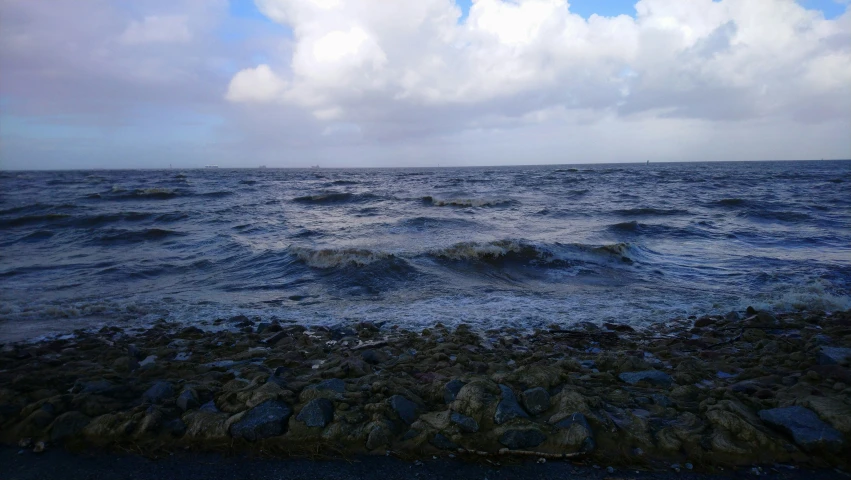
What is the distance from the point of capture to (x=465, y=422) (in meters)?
3.26

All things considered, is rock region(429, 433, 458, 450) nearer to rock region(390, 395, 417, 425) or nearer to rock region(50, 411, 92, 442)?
rock region(390, 395, 417, 425)

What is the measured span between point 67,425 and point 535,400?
354 cm

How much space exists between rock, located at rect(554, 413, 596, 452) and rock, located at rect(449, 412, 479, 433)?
0.58 metres

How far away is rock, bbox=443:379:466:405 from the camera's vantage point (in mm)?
3611

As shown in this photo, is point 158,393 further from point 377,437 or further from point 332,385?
point 377,437

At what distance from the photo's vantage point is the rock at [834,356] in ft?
14.6

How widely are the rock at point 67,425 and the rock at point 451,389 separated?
107 inches

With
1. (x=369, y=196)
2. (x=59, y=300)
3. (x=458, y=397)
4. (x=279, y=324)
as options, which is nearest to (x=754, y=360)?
(x=458, y=397)

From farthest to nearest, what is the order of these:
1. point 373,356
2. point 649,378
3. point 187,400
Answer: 1. point 373,356
2. point 649,378
3. point 187,400

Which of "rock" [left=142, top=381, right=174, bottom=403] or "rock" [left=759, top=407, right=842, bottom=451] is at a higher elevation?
"rock" [left=759, top=407, right=842, bottom=451]

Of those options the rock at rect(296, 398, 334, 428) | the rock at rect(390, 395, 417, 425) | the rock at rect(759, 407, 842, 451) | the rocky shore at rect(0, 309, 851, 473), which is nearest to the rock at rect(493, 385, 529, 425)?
the rocky shore at rect(0, 309, 851, 473)

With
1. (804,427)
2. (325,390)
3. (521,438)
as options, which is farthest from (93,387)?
(804,427)

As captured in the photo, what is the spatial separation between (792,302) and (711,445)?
6.10m

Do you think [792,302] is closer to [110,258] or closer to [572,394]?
[572,394]
